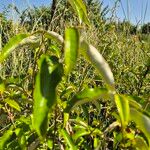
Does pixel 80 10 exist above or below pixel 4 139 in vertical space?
above

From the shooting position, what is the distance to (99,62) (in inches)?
38.8

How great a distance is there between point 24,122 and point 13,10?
2.43m

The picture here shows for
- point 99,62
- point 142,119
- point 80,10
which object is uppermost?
point 80,10

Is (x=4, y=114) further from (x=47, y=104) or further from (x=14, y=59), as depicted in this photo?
(x=14, y=59)

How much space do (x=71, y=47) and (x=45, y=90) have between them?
123 mm

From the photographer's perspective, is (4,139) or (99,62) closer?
(99,62)

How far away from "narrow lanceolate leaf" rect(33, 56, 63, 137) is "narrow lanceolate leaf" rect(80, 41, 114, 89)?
0.08m

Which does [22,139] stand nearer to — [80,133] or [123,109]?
[80,133]

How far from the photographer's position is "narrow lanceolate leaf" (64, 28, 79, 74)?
35.8 inches

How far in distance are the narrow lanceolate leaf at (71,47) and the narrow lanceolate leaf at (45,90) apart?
51 millimetres

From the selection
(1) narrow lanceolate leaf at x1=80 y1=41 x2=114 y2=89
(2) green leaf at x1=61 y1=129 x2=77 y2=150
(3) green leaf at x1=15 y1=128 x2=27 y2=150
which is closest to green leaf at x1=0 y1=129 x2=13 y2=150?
(3) green leaf at x1=15 y1=128 x2=27 y2=150

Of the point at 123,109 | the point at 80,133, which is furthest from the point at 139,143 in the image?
the point at 123,109

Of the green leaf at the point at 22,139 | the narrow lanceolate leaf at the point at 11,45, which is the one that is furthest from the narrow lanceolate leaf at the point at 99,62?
the green leaf at the point at 22,139

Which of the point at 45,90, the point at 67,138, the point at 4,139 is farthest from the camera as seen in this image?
the point at 4,139
